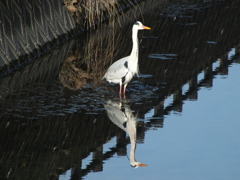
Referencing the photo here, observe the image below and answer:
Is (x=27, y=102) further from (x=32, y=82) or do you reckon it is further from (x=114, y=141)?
(x=114, y=141)

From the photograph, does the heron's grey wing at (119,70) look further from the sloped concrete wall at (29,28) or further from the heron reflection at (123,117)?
the sloped concrete wall at (29,28)

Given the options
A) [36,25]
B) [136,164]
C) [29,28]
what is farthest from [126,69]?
[36,25]

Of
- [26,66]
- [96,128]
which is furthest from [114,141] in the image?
[26,66]

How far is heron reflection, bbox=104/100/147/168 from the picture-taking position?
384 inches

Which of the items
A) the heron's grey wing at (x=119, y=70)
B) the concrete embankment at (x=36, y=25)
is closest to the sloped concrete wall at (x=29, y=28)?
the concrete embankment at (x=36, y=25)

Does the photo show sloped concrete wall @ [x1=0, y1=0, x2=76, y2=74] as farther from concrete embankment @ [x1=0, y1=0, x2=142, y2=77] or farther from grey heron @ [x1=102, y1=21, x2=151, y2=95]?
grey heron @ [x1=102, y1=21, x2=151, y2=95]

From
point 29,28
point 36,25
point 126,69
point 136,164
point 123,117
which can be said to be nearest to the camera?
point 136,164

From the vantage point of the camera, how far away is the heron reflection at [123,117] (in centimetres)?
975

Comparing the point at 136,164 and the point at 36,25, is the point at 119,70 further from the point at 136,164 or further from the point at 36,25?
the point at 36,25

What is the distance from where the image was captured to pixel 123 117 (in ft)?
34.8

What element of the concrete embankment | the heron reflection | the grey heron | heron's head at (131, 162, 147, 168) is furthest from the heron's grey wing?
heron's head at (131, 162, 147, 168)

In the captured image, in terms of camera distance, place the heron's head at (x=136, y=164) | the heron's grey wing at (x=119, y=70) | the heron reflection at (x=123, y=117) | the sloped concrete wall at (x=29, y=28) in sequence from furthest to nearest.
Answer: the sloped concrete wall at (x=29, y=28) < the heron's grey wing at (x=119, y=70) < the heron reflection at (x=123, y=117) < the heron's head at (x=136, y=164)

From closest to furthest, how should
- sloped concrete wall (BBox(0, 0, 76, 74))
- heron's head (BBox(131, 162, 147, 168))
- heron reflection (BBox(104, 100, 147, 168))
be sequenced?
1. heron's head (BBox(131, 162, 147, 168))
2. heron reflection (BBox(104, 100, 147, 168))
3. sloped concrete wall (BBox(0, 0, 76, 74))

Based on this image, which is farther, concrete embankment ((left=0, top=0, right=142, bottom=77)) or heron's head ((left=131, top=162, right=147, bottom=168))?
concrete embankment ((left=0, top=0, right=142, bottom=77))
